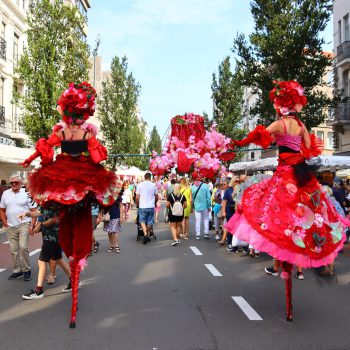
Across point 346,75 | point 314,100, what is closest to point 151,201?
point 314,100

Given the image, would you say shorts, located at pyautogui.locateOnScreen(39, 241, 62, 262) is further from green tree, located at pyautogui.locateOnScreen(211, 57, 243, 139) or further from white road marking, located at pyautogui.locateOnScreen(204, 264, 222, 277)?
green tree, located at pyautogui.locateOnScreen(211, 57, 243, 139)

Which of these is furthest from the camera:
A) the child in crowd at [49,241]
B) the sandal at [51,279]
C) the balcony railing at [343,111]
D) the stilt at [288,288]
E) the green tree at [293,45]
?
the balcony railing at [343,111]

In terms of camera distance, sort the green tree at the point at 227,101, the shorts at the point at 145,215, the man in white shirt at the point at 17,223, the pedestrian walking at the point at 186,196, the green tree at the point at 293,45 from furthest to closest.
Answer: the green tree at the point at 227,101
the green tree at the point at 293,45
the pedestrian walking at the point at 186,196
the shorts at the point at 145,215
the man in white shirt at the point at 17,223

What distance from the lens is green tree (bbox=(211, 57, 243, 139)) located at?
3925 centimetres

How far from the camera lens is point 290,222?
471 centimetres

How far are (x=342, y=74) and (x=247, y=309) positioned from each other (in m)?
27.1

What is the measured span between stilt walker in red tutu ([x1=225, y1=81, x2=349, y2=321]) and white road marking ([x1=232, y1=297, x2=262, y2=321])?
38 centimetres

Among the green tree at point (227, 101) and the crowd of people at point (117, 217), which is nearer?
the crowd of people at point (117, 217)

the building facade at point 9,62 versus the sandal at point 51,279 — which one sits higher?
the building facade at point 9,62

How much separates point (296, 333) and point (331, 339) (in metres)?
0.33

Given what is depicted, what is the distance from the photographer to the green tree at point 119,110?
47094mm

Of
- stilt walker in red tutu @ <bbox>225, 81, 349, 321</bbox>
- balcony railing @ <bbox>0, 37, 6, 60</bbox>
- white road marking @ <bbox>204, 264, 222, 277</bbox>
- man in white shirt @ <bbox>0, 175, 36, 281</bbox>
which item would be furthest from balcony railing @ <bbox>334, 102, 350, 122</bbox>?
stilt walker in red tutu @ <bbox>225, 81, 349, 321</bbox>

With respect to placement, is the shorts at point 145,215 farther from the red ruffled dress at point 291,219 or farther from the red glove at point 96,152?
the red glove at point 96,152

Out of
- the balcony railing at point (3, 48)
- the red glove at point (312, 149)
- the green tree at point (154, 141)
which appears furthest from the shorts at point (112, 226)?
the green tree at point (154, 141)
